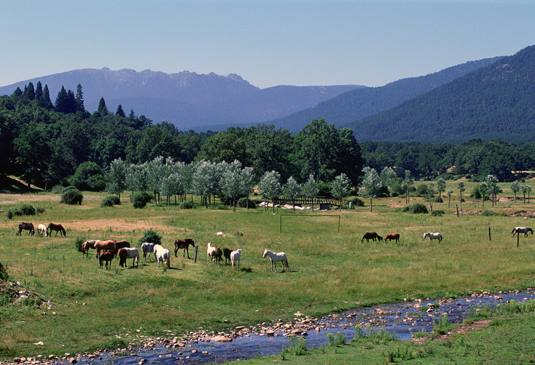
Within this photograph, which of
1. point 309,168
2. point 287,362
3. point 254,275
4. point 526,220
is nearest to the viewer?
point 287,362

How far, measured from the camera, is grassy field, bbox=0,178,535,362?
21.9 m

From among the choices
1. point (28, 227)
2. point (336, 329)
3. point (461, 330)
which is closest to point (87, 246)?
point (28, 227)

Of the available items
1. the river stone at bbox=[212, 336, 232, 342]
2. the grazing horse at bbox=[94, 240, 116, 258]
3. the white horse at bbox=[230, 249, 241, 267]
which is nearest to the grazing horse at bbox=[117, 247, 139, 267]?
the grazing horse at bbox=[94, 240, 116, 258]

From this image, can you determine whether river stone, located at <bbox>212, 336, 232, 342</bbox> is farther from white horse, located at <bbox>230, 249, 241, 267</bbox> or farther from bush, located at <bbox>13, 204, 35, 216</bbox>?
bush, located at <bbox>13, 204, 35, 216</bbox>

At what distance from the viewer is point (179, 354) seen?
1920 cm

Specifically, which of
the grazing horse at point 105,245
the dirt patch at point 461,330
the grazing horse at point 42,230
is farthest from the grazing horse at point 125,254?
the dirt patch at point 461,330

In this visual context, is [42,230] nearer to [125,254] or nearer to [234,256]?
[125,254]

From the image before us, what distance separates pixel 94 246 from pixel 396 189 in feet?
365

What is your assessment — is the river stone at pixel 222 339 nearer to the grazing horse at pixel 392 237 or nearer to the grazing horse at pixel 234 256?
the grazing horse at pixel 234 256

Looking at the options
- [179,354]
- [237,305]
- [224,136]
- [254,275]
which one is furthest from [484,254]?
[224,136]

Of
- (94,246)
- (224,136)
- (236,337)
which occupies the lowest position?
(236,337)

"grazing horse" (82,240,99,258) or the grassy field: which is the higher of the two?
"grazing horse" (82,240,99,258)

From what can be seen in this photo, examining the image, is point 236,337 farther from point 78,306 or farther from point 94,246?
point 94,246

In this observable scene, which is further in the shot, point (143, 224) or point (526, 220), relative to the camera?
point (526, 220)
